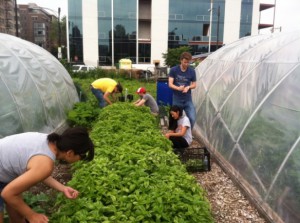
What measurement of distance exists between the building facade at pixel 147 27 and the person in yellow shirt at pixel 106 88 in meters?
30.0

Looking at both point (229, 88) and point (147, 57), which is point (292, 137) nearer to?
point (229, 88)

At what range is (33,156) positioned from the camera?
2340 mm

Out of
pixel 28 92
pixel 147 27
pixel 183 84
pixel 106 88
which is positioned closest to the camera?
pixel 28 92

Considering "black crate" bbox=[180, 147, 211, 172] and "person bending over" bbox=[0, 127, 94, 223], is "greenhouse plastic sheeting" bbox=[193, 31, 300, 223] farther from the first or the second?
"person bending over" bbox=[0, 127, 94, 223]

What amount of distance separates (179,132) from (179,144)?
0.76 feet

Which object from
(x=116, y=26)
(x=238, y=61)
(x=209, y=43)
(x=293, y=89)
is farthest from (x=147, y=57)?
(x=293, y=89)

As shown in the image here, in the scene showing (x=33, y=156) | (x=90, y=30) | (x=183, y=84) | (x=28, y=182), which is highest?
(x=90, y=30)

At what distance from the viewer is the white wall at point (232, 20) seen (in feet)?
131

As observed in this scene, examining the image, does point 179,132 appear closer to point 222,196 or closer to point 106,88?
point 222,196

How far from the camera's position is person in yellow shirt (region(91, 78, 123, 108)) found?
847cm

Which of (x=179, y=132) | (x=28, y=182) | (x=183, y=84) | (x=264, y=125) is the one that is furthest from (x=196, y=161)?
(x=28, y=182)

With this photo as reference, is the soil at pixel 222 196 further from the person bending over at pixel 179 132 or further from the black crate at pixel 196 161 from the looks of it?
the person bending over at pixel 179 132

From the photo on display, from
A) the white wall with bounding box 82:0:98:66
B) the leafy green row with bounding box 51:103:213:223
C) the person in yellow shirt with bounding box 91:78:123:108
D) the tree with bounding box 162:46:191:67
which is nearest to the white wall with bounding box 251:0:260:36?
the tree with bounding box 162:46:191:67

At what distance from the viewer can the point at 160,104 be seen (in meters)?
10.4
